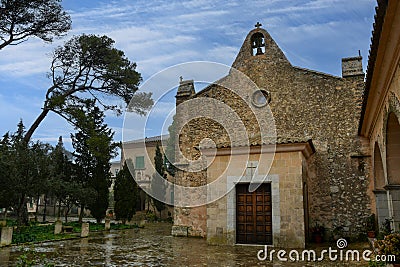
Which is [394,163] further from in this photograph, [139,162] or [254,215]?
[139,162]

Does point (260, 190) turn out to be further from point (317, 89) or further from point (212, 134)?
point (317, 89)

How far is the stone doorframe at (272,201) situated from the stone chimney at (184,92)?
211 inches

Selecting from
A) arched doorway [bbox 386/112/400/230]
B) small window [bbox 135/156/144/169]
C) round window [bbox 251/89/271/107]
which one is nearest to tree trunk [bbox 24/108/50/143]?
round window [bbox 251/89/271/107]

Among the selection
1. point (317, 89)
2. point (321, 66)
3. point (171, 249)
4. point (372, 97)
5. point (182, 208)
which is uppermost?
point (321, 66)

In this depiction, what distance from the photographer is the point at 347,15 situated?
893 cm

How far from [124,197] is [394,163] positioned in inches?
645

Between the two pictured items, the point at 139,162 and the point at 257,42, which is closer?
the point at 257,42

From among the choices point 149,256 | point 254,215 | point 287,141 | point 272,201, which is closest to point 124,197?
point 254,215

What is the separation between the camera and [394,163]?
23.7 feet

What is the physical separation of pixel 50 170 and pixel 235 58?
9262 millimetres

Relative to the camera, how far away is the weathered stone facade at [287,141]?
10727 mm

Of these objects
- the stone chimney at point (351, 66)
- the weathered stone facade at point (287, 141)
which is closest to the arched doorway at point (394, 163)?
the weathered stone facade at point (287, 141)

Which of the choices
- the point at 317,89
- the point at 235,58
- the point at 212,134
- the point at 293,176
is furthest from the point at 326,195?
the point at 235,58

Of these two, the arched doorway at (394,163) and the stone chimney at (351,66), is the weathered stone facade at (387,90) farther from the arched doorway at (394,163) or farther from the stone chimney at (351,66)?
the stone chimney at (351,66)
